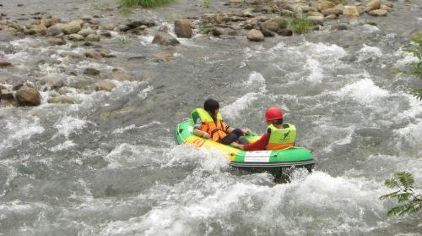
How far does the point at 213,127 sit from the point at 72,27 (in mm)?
8671

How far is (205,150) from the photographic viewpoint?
9914 mm

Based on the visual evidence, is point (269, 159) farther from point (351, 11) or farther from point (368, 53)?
point (351, 11)

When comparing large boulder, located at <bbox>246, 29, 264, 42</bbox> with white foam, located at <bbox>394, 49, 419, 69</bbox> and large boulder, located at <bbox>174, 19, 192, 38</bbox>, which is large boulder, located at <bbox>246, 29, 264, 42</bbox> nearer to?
large boulder, located at <bbox>174, 19, 192, 38</bbox>

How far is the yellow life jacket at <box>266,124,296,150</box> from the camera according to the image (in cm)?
922

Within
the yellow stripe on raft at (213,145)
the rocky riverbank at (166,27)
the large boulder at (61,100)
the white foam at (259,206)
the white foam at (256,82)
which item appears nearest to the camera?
the white foam at (259,206)

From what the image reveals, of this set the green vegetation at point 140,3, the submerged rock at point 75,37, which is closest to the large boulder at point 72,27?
the submerged rock at point 75,37

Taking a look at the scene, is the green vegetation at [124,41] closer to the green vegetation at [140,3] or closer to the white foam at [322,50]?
the green vegetation at [140,3]

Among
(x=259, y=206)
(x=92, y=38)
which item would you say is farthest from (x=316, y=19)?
(x=259, y=206)

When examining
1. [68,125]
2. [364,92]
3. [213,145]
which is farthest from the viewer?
[364,92]

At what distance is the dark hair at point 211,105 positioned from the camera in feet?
33.7

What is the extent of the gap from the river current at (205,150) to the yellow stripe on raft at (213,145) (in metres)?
0.17

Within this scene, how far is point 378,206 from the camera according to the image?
26.3 ft

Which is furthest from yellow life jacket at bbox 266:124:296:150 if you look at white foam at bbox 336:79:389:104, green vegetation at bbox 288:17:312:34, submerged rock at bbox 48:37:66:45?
submerged rock at bbox 48:37:66:45

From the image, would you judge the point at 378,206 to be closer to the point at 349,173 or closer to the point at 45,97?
the point at 349,173
